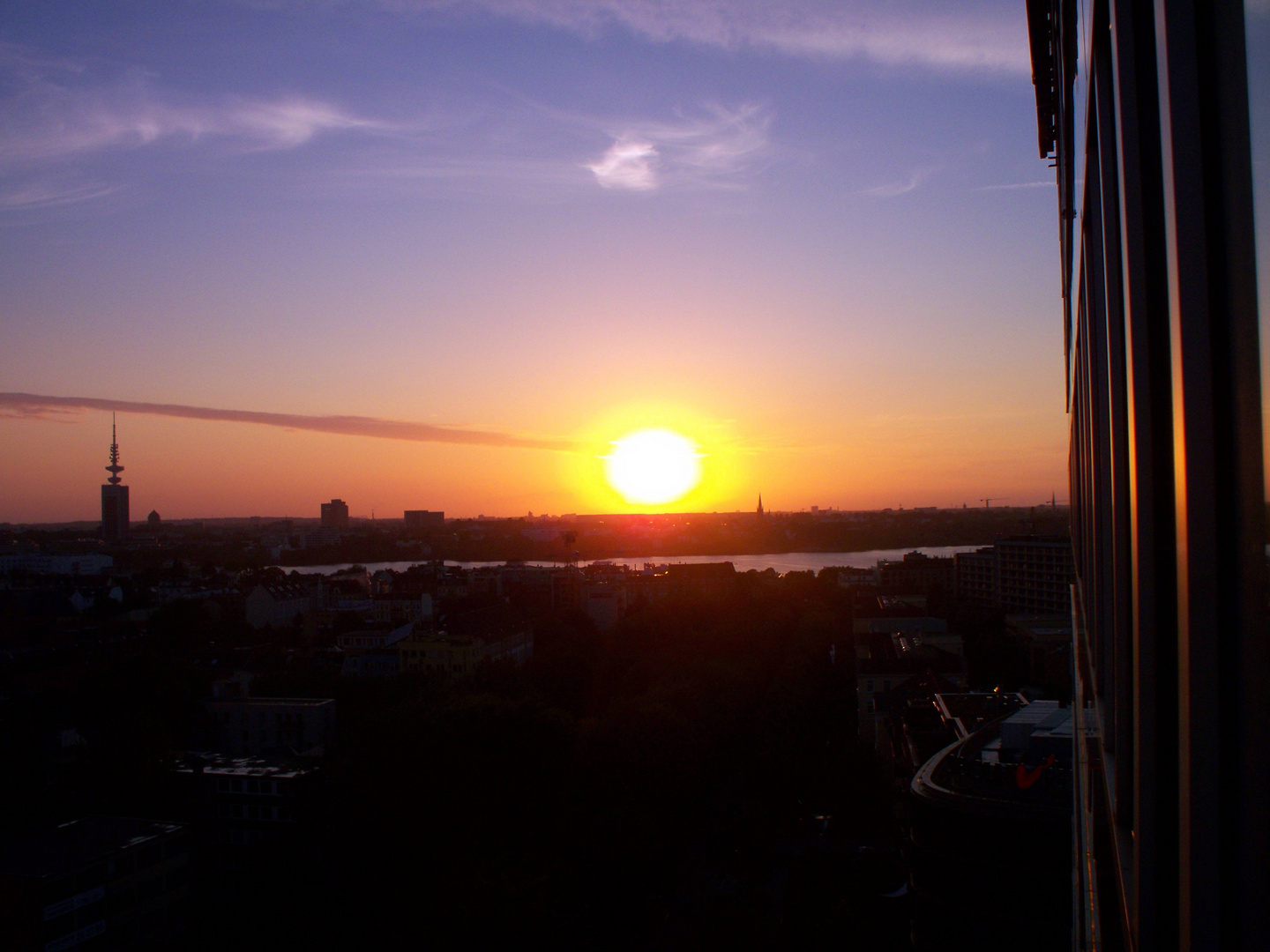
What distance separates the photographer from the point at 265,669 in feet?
33.9

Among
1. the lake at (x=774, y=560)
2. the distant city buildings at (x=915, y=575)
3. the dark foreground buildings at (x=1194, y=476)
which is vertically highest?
the dark foreground buildings at (x=1194, y=476)

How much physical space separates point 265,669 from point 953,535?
109 ft

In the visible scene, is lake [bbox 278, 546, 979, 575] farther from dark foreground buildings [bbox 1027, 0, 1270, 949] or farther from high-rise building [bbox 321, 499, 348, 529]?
dark foreground buildings [bbox 1027, 0, 1270, 949]

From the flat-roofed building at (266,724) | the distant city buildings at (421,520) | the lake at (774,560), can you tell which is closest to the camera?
the flat-roofed building at (266,724)

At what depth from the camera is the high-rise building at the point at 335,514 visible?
56.1 meters

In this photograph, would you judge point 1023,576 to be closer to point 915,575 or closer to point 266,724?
point 915,575

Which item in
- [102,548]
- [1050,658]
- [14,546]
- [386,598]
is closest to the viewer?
[1050,658]

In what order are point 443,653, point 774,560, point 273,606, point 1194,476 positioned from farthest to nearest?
1. point 774,560
2. point 273,606
3. point 443,653
4. point 1194,476

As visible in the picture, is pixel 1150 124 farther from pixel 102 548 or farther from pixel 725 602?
pixel 102 548

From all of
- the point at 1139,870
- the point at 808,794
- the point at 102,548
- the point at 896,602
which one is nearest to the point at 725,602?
the point at 896,602

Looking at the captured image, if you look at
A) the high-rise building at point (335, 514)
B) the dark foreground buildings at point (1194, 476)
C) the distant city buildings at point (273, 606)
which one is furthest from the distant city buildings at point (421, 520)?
the dark foreground buildings at point (1194, 476)

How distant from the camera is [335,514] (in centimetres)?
5622

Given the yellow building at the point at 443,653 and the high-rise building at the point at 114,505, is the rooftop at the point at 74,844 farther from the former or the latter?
the high-rise building at the point at 114,505

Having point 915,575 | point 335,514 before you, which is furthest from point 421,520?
point 915,575
